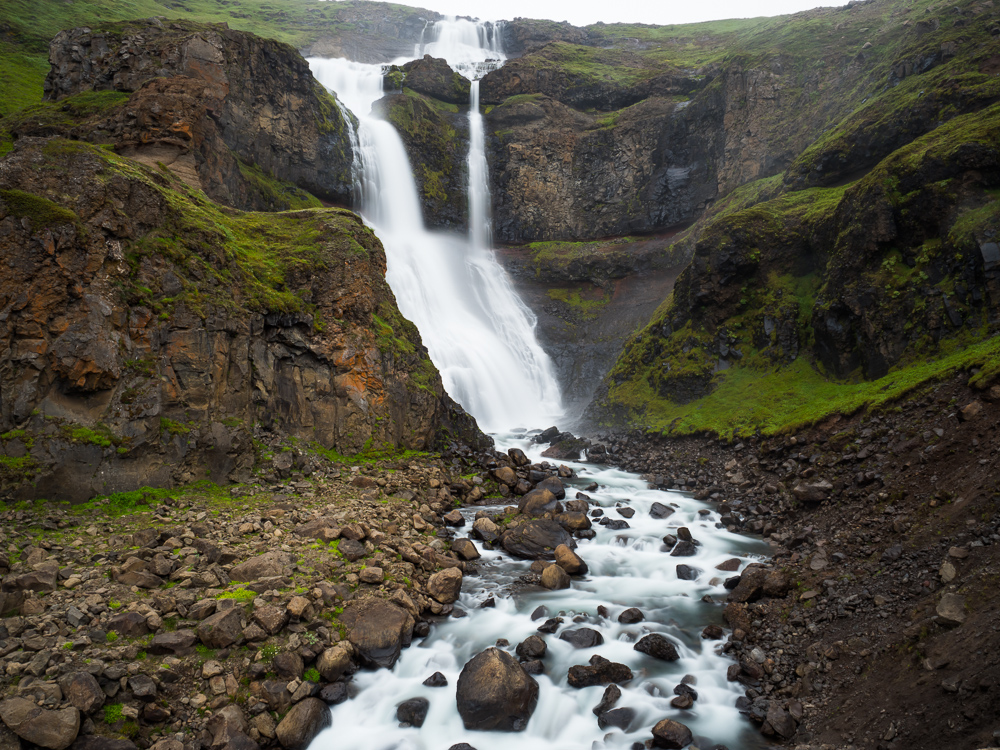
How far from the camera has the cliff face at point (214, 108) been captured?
20625 millimetres

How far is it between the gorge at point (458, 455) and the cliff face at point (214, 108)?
23 centimetres

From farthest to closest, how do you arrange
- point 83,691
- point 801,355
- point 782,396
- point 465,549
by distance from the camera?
1. point 801,355
2. point 782,396
3. point 465,549
4. point 83,691

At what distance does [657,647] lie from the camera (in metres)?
9.22

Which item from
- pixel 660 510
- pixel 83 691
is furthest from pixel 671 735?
pixel 660 510

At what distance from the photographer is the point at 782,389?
21406mm

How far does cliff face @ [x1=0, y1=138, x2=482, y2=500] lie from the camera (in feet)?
34.7

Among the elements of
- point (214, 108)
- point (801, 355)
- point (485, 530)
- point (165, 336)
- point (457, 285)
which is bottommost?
point (485, 530)

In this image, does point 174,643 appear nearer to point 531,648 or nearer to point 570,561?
point 531,648

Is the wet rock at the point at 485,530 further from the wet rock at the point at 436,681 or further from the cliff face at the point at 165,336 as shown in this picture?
the wet rock at the point at 436,681

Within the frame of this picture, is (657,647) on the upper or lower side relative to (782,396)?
lower

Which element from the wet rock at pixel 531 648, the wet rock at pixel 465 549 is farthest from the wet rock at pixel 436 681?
→ the wet rock at pixel 465 549

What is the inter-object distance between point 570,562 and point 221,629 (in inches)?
291

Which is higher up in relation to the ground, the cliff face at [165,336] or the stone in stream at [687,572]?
the cliff face at [165,336]

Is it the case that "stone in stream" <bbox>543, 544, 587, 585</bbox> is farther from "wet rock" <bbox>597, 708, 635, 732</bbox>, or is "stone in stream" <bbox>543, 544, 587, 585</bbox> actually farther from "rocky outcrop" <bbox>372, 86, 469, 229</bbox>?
"rocky outcrop" <bbox>372, 86, 469, 229</bbox>
